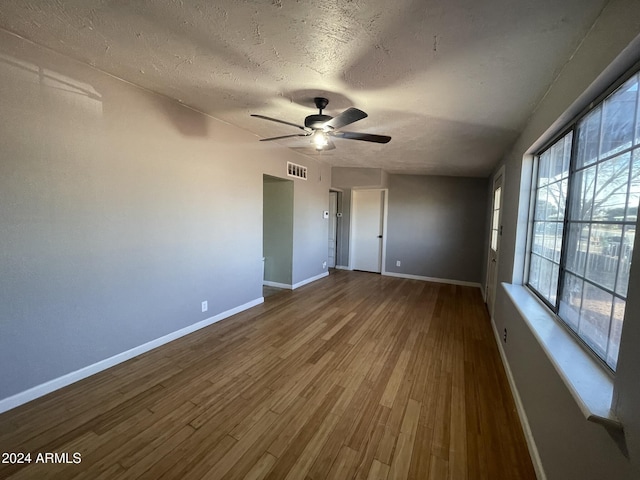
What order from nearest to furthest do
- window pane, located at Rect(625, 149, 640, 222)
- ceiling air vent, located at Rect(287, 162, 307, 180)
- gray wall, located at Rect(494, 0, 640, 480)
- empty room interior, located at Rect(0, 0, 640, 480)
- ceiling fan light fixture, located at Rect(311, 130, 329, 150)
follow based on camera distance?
gray wall, located at Rect(494, 0, 640, 480) < window pane, located at Rect(625, 149, 640, 222) < empty room interior, located at Rect(0, 0, 640, 480) < ceiling fan light fixture, located at Rect(311, 130, 329, 150) < ceiling air vent, located at Rect(287, 162, 307, 180)

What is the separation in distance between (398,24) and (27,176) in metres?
2.52

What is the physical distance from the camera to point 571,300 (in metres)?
1.59

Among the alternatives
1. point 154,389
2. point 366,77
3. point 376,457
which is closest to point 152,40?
point 366,77

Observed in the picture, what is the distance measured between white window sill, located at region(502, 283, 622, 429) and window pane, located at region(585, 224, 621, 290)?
37 cm

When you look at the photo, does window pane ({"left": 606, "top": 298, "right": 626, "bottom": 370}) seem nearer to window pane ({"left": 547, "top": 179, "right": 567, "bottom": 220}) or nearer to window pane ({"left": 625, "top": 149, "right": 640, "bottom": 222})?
window pane ({"left": 625, "top": 149, "right": 640, "bottom": 222})

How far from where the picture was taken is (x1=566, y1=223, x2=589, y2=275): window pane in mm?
1456

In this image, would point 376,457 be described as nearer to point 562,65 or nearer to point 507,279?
point 507,279

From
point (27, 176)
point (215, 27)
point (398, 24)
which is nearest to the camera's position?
point (398, 24)

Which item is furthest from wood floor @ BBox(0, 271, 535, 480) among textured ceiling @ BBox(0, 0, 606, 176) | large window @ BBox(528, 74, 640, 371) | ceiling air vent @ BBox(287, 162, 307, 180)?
ceiling air vent @ BBox(287, 162, 307, 180)

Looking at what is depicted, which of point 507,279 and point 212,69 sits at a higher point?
point 212,69

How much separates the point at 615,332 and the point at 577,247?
1.95 ft

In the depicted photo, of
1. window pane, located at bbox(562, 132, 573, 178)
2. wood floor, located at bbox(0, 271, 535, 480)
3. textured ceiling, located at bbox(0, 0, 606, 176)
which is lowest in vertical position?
wood floor, located at bbox(0, 271, 535, 480)

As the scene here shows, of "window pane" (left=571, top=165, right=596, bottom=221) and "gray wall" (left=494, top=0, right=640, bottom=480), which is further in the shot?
"window pane" (left=571, top=165, right=596, bottom=221)

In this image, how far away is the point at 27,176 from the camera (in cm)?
180
